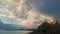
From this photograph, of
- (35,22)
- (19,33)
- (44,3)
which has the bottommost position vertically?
(19,33)

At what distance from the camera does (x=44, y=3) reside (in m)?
1.96

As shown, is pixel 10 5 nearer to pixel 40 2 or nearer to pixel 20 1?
pixel 20 1

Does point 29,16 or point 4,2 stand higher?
point 4,2

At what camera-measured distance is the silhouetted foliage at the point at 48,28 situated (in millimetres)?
1933

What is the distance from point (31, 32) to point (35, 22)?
16 cm

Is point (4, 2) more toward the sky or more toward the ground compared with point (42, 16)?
more toward the sky

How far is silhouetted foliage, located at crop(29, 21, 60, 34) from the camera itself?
1.93 metres

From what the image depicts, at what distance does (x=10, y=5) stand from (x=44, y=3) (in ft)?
1.64

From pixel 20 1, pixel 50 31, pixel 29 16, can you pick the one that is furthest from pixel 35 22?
pixel 20 1

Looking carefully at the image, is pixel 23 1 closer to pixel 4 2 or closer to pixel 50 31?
pixel 4 2

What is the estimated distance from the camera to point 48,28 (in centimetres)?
194

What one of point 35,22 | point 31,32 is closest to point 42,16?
point 35,22

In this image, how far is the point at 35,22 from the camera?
1.93 m

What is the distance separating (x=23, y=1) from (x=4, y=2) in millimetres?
277
